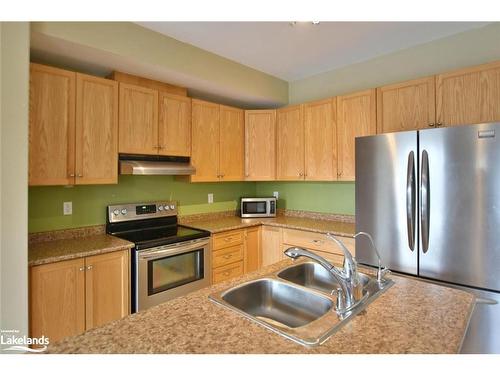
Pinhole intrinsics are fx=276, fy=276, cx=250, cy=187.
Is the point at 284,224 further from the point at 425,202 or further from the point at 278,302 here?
the point at 278,302

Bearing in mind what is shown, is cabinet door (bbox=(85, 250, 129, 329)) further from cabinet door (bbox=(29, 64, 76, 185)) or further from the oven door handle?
cabinet door (bbox=(29, 64, 76, 185))

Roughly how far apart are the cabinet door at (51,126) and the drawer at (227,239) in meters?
1.34

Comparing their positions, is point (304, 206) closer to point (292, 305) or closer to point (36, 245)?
point (292, 305)

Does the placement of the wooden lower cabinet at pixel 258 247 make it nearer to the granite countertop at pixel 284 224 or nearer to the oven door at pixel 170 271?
the granite countertop at pixel 284 224

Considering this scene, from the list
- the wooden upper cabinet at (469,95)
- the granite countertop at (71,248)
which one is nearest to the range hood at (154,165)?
the granite countertop at (71,248)

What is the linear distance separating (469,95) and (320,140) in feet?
4.17

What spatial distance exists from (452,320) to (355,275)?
333 millimetres

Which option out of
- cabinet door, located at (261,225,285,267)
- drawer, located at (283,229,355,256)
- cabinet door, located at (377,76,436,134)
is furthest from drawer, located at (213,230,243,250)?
cabinet door, located at (377,76,436,134)

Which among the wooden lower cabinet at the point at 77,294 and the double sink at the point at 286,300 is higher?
the double sink at the point at 286,300

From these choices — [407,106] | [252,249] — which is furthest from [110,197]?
[407,106]

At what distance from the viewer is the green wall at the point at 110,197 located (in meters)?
2.22

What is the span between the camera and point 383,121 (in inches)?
100.0

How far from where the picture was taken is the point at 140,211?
2.73 metres
